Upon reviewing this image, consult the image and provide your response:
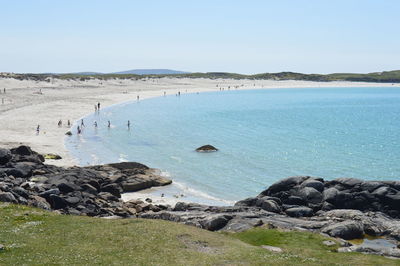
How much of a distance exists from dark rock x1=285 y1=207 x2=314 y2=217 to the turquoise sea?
372 inches

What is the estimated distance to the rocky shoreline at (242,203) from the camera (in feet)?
107

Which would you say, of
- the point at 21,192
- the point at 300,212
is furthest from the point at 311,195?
the point at 21,192

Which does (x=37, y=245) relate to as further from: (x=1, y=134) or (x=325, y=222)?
(x=1, y=134)

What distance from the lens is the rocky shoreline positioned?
3272 cm

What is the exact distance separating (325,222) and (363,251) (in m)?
6.93

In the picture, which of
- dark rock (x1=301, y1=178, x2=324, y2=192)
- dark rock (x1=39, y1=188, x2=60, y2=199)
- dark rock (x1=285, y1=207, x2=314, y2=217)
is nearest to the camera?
dark rock (x1=39, y1=188, x2=60, y2=199)

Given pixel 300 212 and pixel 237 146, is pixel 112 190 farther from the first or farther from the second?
pixel 237 146

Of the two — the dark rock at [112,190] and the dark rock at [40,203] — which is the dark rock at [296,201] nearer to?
the dark rock at [112,190]

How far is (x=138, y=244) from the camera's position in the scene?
2428cm

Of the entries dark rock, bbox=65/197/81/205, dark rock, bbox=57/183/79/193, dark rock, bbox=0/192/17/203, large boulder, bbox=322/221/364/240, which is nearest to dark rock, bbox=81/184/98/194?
dark rock, bbox=57/183/79/193

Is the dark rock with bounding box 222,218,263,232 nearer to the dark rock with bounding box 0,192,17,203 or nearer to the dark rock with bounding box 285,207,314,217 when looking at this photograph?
the dark rock with bounding box 285,207,314,217

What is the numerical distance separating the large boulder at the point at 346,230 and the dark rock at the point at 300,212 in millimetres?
5550

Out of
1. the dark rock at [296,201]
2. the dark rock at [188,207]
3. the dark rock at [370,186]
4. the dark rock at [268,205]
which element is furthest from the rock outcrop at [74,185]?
the dark rock at [370,186]

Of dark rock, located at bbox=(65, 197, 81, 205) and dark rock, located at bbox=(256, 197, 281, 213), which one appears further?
dark rock, located at bbox=(256, 197, 281, 213)
